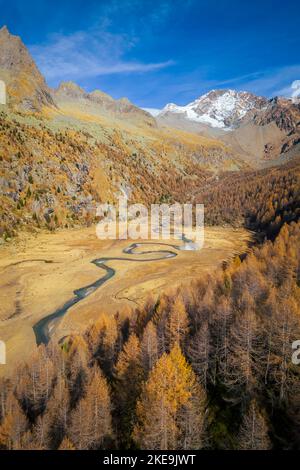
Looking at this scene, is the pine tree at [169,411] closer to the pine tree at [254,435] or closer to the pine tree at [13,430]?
the pine tree at [254,435]

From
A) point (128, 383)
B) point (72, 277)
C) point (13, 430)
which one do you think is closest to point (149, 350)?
point (128, 383)

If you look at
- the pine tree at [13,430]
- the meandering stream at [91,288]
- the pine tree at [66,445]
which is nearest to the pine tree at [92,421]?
the pine tree at [66,445]

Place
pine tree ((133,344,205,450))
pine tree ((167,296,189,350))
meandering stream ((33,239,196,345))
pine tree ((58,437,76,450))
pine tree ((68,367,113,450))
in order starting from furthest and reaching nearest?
1. meandering stream ((33,239,196,345))
2. pine tree ((167,296,189,350))
3. pine tree ((68,367,113,450))
4. pine tree ((133,344,205,450))
5. pine tree ((58,437,76,450))

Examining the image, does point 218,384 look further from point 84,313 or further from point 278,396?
point 84,313

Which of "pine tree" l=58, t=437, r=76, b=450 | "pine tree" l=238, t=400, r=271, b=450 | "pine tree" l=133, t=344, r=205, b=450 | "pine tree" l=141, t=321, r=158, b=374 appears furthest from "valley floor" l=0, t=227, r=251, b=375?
"pine tree" l=238, t=400, r=271, b=450

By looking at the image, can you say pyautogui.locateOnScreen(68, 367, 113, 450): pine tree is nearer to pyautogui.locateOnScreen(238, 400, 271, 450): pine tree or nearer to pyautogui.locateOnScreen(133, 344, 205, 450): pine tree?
pyautogui.locateOnScreen(133, 344, 205, 450): pine tree
